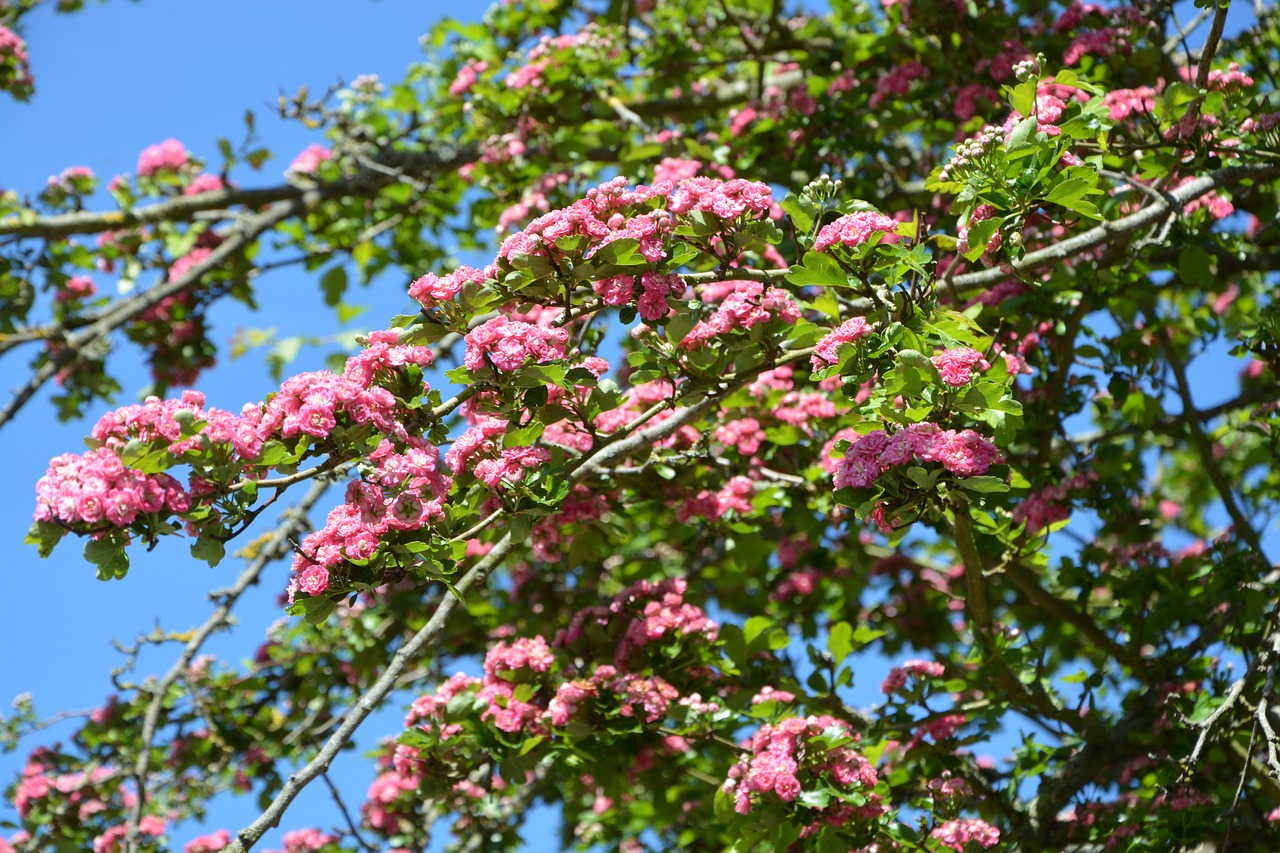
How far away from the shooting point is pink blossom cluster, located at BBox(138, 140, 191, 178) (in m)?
6.67

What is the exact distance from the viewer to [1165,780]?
12.2ft

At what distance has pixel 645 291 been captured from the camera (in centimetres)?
306

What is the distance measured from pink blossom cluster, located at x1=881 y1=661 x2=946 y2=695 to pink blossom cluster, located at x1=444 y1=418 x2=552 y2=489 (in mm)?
1677

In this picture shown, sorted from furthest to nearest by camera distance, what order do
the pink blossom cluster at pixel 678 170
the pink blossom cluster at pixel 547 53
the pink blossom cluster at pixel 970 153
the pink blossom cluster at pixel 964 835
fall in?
1. the pink blossom cluster at pixel 547 53
2. the pink blossom cluster at pixel 678 170
3. the pink blossom cluster at pixel 964 835
4. the pink blossom cluster at pixel 970 153

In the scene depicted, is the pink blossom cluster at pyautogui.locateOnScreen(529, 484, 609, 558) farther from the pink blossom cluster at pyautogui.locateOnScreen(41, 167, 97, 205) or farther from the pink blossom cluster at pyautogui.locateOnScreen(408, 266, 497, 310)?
the pink blossom cluster at pyautogui.locateOnScreen(41, 167, 97, 205)

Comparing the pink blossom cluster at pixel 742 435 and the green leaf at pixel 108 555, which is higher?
the pink blossom cluster at pixel 742 435

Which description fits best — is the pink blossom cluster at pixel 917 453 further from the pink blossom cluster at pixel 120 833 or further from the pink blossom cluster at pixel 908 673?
the pink blossom cluster at pixel 120 833

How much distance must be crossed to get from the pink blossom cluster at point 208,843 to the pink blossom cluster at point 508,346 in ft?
11.4

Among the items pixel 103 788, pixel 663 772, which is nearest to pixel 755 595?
pixel 663 772

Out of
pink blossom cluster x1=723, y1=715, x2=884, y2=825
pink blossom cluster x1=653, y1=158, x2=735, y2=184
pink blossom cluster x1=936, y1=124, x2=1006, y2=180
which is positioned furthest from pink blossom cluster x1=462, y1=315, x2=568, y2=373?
pink blossom cluster x1=653, y1=158, x2=735, y2=184

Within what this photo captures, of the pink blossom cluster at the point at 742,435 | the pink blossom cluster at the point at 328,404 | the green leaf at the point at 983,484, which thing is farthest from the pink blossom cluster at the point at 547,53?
the green leaf at the point at 983,484

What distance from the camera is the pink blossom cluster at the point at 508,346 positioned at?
114 inches

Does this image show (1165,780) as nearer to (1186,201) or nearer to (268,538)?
(1186,201)

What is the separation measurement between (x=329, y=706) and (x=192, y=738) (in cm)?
70
